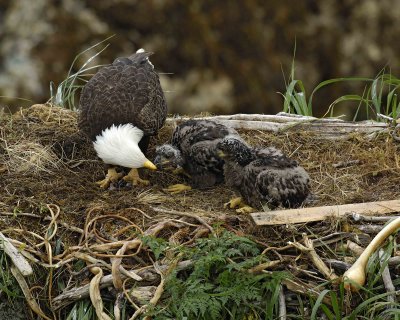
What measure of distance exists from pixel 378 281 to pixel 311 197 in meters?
1.04

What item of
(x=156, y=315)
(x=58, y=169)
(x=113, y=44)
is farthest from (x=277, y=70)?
(x=156, y=315)

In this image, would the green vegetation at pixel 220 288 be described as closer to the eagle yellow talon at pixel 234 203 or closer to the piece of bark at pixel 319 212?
the piece of bark at pixel 319 212

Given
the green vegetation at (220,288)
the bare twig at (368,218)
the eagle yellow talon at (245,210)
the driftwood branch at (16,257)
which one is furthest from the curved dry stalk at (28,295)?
the bare twig at (368,218)

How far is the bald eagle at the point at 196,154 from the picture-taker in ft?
22.7

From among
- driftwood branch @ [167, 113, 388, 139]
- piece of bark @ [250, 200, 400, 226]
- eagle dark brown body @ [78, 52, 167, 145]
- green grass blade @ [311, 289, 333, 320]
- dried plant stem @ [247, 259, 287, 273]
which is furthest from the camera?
driftwood branch @ [167, 113, 388, 139]

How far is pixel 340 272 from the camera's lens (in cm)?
578

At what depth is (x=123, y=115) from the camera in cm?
703

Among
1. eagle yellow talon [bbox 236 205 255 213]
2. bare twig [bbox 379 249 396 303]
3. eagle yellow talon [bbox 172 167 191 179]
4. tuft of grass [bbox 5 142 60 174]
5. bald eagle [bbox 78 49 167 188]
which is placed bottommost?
eagle yellow talon [bbox 172 167 191 179]

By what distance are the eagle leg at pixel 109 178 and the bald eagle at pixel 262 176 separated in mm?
770

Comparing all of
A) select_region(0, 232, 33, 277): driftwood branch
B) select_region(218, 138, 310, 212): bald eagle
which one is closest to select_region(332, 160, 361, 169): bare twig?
select_region(218, 138, 310, 212): bald eagle

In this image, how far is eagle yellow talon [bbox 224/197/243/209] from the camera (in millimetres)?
6609

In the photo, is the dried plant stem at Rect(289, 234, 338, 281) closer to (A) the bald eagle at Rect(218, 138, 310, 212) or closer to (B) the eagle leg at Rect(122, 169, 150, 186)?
(A) the bald eagle at Rect(218, 138, 310, 212)

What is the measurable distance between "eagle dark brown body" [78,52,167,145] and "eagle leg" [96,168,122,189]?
27cm

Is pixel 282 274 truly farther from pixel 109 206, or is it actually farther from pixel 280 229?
pixel 109 206
